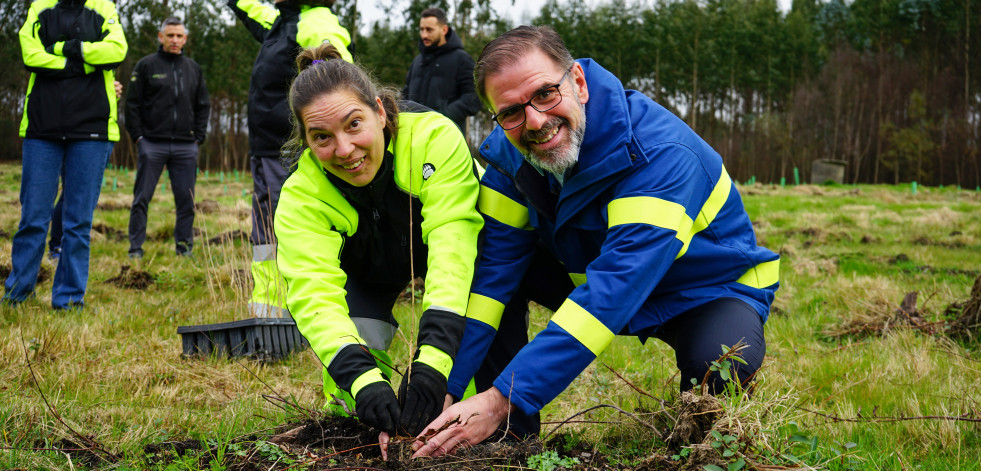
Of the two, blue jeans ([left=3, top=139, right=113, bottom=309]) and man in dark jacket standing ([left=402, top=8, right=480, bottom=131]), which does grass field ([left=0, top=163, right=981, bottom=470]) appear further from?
man in dark jacket standing ([left=402, top=8, right=480, bottom=131])

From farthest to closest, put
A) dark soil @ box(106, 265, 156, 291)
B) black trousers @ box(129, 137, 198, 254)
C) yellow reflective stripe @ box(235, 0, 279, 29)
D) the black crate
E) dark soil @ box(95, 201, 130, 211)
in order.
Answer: dark soil @ box(95, 201, 130, 211), black trousers @ box(129, 137, 198, 254), dark soil @ box(106, 265, 156, 291), yellow reflective stripe @ box(235, 0, 279, 29), the black crate

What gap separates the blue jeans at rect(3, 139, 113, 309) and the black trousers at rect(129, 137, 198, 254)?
6.21 feet

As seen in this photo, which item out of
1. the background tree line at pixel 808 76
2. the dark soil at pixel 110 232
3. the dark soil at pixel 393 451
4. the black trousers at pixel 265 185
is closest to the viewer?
the dark soil at pixel 393 451

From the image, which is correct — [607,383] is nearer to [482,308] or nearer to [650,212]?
[482,308]

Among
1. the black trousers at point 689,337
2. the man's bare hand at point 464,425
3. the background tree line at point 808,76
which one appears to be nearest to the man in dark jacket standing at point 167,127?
the black trousers at point 689,337

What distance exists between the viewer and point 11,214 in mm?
8227

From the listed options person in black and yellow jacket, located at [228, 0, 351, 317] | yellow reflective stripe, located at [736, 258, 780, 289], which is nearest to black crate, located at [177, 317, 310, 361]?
person in black and yellow jacket, located at [228, 0, 351, 317]

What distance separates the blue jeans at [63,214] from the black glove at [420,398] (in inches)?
119

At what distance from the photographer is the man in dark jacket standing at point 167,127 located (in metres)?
6.20

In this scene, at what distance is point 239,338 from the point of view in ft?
11.3

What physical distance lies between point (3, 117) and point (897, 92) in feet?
Result: 141

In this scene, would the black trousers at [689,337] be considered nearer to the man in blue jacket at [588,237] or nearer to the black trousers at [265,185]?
the man in blue jacket at [588,237]

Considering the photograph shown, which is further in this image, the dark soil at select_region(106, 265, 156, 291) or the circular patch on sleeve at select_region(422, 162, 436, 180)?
the dark soil at select_region(106, 265, 156, 291)

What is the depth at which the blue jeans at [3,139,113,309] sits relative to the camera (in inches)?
161
